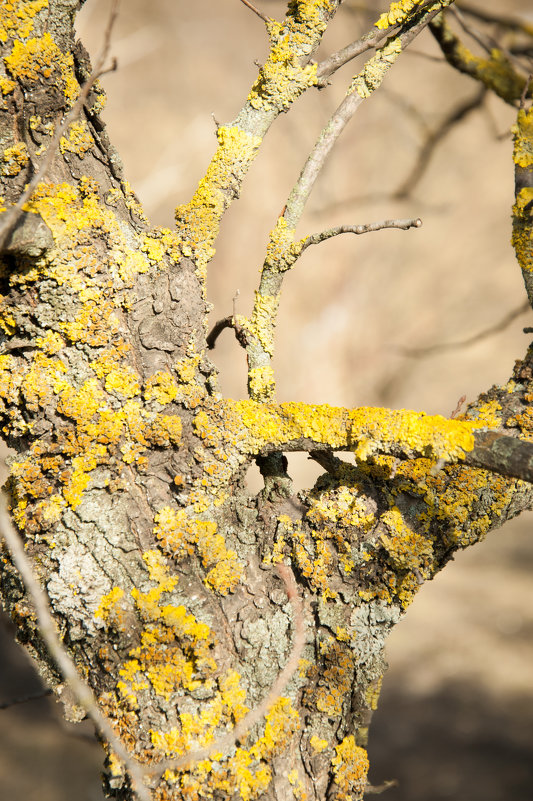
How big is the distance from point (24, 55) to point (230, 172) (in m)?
0.38

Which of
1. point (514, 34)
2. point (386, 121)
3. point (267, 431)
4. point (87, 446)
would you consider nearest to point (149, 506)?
point (87, 446)

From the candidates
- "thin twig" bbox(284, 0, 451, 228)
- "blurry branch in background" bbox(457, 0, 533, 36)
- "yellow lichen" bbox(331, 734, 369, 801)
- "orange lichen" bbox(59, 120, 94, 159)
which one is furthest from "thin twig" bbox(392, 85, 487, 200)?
"yellow lichen" bbox(331, 734, 369, 801)

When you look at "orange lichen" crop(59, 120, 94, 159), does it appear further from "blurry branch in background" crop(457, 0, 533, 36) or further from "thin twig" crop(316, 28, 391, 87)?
"blurry branch in background" crop(457, 0, 533, 36)

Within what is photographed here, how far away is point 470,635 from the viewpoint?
114 inches

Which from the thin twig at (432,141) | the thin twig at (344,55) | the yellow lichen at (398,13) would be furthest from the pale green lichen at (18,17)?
the thin twig at (432,141)

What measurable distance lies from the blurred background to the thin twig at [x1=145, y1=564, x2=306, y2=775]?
204 cm

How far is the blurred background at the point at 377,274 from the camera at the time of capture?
271 cm

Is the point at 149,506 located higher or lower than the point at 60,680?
higher

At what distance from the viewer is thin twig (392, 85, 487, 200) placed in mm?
3229

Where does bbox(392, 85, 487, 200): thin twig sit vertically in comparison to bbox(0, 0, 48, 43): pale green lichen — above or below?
above

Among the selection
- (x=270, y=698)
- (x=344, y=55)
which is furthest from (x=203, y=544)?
(x=344, y=55)

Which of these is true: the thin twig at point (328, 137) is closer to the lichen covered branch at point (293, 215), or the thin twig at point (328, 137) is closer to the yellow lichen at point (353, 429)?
the lichen covered branch at point (293, 215)

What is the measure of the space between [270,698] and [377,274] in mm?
3114

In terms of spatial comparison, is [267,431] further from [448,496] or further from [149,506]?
[448,496]
